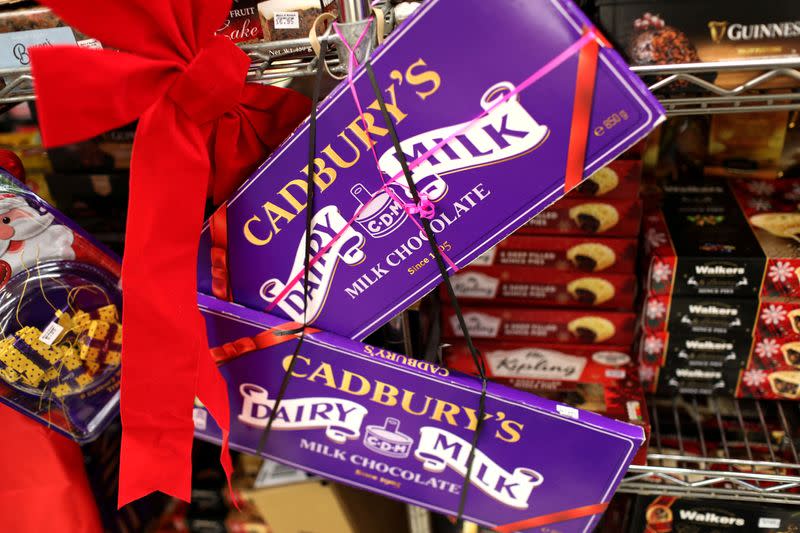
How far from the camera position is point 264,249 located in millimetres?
789

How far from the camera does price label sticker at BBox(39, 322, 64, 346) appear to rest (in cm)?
82

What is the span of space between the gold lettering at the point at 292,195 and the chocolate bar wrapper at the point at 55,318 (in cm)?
30

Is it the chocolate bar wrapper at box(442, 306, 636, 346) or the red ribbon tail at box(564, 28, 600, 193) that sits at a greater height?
the red ribbon tail at box(564, 28, 600, 193)

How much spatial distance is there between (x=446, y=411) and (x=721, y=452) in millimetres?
482

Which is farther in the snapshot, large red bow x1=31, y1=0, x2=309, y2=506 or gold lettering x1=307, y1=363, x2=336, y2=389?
gold lettering x1=307, y1=363, x2=336, y2=389

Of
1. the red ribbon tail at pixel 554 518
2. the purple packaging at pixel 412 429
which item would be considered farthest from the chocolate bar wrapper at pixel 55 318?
the red ribbon tail at pixel 554 518

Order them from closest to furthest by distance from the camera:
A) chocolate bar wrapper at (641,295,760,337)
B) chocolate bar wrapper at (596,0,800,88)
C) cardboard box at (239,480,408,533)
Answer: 1. chocolate bar wrapper at (596,0,800,88)
2. chocolate bar wrapper at (641,295,760,337)
3. cardboard box at (239,480,408,533)

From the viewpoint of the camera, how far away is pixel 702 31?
27.7 inches

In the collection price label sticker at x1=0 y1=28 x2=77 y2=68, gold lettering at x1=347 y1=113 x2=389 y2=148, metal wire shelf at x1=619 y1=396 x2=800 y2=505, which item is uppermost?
price label sticker at x1=0 y1=28 x2=77 y2=68

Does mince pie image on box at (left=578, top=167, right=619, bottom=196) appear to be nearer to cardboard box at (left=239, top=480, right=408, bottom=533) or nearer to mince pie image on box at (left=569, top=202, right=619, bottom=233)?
mince pie image on box at (left=569, top=202, right=619, bottom=233)

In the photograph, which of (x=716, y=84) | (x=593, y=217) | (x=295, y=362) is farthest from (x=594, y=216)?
(x=295, y=362)

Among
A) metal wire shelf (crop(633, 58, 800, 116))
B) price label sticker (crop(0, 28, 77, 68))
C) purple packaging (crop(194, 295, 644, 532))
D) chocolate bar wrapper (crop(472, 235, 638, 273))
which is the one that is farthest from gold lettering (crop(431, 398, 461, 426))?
price label sticker (crop(0, 28, 77, 68))

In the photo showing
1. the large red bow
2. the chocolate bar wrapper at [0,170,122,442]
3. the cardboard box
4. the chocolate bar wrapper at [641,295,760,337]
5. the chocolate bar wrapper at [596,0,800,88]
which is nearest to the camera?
the large red bow

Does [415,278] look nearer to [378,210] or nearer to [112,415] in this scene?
[378,210]
